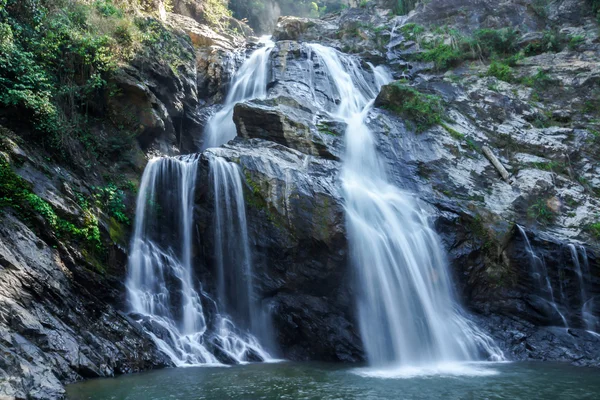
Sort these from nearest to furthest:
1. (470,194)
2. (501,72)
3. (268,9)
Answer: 1. (470,194)
2. (501,72)
3. (268,9)

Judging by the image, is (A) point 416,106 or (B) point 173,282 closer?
(B) point 173,282

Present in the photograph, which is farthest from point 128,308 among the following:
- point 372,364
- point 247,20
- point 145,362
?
point 247,20

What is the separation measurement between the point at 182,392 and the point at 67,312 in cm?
296

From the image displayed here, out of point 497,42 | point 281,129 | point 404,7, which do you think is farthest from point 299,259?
point 404,7

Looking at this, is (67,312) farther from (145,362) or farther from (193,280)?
(193,280)

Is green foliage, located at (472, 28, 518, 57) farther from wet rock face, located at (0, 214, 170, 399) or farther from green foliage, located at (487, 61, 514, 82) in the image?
wet rock face, located at (0, 214, 170, 399)

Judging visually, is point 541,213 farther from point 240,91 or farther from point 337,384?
point 240,91

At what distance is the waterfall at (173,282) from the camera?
941cm

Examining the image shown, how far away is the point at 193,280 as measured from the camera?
440 inches

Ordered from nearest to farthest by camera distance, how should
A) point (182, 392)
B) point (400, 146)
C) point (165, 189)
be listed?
point (182, 392) < point (165, 189) < point (400, 146)

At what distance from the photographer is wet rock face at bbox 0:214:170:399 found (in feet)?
19.0

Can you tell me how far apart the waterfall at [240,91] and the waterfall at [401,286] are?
5.91 m

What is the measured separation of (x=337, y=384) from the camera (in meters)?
7.40

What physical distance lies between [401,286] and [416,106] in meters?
8.54
